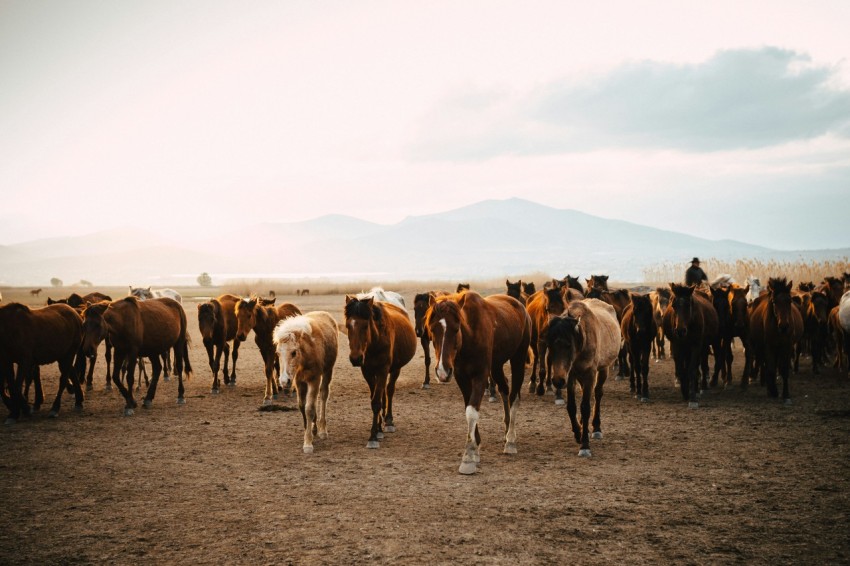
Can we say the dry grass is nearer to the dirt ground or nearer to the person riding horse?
the person riding horse

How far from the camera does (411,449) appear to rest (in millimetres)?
9414

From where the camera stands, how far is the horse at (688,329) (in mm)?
12180

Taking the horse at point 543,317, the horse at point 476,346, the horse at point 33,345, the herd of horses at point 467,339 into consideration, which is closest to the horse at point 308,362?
the herd of horses at point 467,339

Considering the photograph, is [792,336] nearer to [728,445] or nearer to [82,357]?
[728,445]

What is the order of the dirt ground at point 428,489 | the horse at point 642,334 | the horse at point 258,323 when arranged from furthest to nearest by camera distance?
the horse at point 258,323 < the horse at point 642,334 < the dirt ground at point 428,489

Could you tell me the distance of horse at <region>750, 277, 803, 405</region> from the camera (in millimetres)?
12414

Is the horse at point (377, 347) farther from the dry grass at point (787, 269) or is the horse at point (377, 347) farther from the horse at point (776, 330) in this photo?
the dry grass at point (787, 269)

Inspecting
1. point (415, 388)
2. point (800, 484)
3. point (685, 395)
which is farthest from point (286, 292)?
point (800, 484)

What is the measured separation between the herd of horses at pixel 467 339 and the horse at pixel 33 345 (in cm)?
Result: 2

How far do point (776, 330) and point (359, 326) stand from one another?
28.7ft

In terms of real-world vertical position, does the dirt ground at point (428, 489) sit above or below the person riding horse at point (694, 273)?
below

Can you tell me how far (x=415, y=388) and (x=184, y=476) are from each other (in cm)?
800

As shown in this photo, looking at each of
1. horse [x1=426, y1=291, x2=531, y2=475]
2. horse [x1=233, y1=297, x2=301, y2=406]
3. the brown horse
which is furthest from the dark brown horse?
the brown horse

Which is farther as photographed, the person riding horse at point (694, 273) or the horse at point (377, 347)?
the person riding horse at point (694, 273)
